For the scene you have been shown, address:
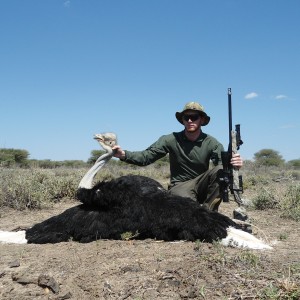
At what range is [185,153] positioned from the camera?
612 centimetres

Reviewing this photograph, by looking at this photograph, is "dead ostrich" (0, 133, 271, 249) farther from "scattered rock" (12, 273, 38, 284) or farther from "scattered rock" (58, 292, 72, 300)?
"scattered rock" (58, 292, 72, 300)

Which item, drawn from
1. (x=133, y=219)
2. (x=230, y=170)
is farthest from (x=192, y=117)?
(x=133, y=219)

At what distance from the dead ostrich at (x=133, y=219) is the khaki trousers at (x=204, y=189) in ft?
2.86

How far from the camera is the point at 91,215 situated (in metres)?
4.90

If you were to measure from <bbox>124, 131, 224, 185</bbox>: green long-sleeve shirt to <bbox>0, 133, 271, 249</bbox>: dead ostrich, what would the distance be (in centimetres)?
108

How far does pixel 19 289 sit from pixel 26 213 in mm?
4306

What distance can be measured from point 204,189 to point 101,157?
1.64m

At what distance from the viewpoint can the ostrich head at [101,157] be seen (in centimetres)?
500

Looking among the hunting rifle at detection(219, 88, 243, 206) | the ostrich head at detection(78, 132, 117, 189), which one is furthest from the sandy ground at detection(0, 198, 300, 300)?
the hunting rifle at detection(219, 88, 243, 206)

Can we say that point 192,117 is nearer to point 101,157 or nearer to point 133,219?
point 101,157

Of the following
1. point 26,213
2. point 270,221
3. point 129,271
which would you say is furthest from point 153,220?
point 26,213

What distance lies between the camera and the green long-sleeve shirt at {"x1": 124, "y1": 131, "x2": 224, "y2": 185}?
20.0ft

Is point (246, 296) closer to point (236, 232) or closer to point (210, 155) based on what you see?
point (236, 232)

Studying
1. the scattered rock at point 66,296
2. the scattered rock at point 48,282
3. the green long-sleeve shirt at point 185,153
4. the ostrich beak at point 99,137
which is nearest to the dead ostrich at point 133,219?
the ostrich beak at point 99,137
